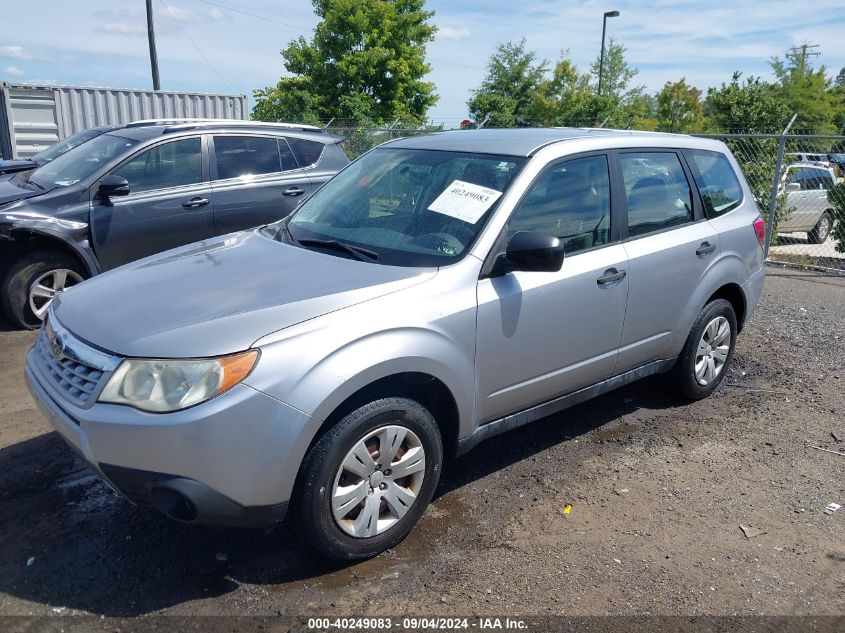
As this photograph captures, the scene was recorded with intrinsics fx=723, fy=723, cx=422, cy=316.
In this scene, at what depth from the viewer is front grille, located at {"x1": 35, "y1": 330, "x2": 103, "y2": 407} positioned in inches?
111

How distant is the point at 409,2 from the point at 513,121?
643 centimetres

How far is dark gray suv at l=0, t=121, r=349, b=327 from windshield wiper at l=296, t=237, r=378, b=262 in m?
3.42

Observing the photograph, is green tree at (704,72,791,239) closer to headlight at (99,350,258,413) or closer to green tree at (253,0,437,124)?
headlight at (99,350,258,413)

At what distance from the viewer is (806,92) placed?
3997 cm

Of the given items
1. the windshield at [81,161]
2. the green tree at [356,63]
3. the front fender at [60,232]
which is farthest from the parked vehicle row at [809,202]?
the green tree at [356,63]

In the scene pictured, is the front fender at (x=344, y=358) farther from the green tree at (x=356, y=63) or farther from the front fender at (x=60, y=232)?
the green tree at (x=356, y=63)

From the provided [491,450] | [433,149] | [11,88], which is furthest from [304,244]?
[11,88]

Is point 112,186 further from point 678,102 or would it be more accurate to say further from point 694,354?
point 678,102

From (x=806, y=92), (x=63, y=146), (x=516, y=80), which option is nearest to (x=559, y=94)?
(x=516, y=80)

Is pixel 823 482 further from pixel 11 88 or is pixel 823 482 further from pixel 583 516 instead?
pixel 11 88

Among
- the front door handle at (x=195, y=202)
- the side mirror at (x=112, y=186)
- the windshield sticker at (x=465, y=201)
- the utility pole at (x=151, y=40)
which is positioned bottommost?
the front door handle at (x=195, y=202)

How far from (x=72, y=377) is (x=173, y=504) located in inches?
28.5

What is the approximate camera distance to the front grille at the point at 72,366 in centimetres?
280

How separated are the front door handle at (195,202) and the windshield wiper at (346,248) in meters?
3.51
